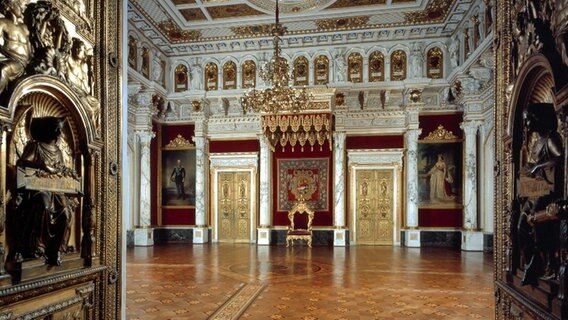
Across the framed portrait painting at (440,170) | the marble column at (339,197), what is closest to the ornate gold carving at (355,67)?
the marble column at (339,197)

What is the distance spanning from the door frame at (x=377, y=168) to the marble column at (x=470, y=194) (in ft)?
6.66

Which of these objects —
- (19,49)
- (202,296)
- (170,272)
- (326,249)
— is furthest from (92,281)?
(326,249)

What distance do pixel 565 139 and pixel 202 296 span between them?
17.5 feet

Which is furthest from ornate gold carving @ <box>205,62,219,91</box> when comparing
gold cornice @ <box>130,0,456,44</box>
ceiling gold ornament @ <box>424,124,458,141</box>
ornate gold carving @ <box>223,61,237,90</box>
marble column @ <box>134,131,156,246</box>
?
ceiling gold ornament @ <box>424,124,458,141</box>

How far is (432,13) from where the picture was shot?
11391 mm

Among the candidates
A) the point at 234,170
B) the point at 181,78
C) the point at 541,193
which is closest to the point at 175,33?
the point at 181,78

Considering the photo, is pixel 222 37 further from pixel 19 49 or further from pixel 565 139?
pixel 565 139

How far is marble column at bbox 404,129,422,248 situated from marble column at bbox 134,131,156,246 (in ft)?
27.5

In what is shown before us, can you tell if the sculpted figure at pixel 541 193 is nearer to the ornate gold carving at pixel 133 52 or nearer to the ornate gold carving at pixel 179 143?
the ornate gold carving at pixel 133 52

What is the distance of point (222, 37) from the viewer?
13.0 m

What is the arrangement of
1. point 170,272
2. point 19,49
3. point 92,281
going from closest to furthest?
point 19,49 < point 92,281 < point 170,272

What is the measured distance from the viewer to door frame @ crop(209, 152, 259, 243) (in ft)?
46.0

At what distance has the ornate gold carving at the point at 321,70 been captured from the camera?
1306 centimetres

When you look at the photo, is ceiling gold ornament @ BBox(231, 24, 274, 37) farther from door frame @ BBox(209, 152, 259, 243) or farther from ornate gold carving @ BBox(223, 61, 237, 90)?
door frame @ BBox(209, 152, 259, 243)
